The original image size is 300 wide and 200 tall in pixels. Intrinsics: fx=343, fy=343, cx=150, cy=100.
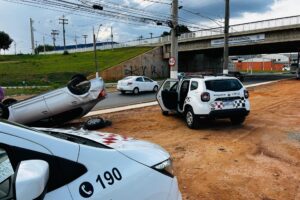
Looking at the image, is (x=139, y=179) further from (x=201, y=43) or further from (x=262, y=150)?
(x=201, y=43)

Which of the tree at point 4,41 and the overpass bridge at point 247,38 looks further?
the tree at point 4,41

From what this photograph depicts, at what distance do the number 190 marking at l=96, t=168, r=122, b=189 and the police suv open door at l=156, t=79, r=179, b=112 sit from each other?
9.89m

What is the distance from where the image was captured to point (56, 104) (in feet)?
36.3

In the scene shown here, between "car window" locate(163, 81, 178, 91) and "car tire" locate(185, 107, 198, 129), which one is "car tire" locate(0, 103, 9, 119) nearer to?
"car tire" locate(185, 107, 198, 129)

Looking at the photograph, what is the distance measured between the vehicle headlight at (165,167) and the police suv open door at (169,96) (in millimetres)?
9299

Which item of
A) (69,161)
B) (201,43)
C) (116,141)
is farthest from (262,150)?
(201,43)

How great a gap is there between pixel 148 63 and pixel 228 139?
46.7 m

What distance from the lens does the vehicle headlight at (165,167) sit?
2.84 meters

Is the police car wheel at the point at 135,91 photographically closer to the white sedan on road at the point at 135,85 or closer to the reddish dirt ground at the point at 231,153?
the white sedan on road at the point at 135,85

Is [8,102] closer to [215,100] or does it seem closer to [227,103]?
[215,100]

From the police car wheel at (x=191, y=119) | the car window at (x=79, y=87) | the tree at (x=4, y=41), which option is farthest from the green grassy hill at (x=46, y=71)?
the tree at (x=4, y=41)

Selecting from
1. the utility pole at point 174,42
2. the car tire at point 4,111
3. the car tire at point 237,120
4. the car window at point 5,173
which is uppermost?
the utility pole at point 174,42

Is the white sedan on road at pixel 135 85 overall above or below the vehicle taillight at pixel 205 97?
below

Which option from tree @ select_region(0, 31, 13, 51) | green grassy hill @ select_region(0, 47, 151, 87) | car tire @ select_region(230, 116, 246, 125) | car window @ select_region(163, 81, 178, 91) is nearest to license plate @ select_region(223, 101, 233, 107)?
car tire @ select_region(230, 116, 246, 125)
